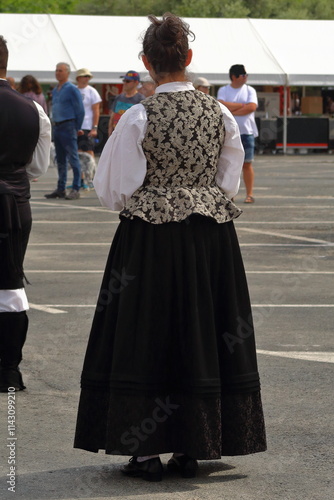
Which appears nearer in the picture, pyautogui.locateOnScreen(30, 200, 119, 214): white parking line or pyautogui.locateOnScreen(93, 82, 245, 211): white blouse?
pyautogui.locateOnScreen(93, 82, 245, 211): white blouse

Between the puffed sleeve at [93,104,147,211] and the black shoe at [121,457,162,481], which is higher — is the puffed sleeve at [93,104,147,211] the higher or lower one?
the higher one

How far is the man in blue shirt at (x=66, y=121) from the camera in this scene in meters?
18.2

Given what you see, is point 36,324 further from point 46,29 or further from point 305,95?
point 305,95

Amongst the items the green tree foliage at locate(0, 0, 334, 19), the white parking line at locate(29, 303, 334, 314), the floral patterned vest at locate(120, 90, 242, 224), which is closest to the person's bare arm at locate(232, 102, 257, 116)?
the white parking line at locate(29, 303, 334, 314)

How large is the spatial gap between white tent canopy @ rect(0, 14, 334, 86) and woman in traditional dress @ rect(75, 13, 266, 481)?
25.0 m

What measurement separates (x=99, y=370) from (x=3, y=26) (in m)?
26.5

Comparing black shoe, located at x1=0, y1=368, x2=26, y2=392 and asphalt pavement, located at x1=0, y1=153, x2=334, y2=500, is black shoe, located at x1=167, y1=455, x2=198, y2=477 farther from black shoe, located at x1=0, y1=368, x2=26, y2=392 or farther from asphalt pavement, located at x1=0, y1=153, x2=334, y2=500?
black shoe, located at x1=0, y1=368, x2=26, y2=392

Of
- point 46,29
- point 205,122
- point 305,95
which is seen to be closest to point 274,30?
point 46,29

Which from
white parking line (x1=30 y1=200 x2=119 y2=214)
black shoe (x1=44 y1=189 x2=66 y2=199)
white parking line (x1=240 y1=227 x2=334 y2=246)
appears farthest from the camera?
black shoe (x1=44 y1=189 x2=66 y2=199)


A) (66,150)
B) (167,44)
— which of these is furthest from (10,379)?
(66,150)

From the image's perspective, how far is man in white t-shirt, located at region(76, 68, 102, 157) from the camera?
19994 millimetres

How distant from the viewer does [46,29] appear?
3128cm

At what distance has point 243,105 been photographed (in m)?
16.7

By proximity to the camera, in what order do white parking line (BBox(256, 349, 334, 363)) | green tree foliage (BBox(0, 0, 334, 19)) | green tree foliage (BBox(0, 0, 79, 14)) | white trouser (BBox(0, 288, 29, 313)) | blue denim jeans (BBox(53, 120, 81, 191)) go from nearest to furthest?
white trouser (BBox(0, 288, 29, 313))
white parking line (BBox(256, 349, 334, 363))
blue denim jeans (BBox(53, 120, 81, 191))
green tree foliage (BBox(0, 0, 79, 14))
green tree foliage (BBox(0, 0, 334, 19))
